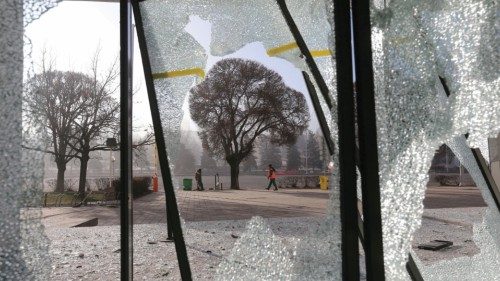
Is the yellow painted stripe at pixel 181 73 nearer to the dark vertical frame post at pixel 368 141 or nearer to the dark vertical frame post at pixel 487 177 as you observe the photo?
the dark vertical frame post at pixel 368 141

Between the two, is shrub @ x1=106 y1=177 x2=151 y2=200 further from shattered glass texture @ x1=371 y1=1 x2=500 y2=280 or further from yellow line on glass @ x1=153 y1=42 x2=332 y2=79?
shattered glass texture @ x1=371 y1=1 x2=500 y2=280

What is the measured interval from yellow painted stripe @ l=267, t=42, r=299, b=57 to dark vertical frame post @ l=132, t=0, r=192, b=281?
37.7 inches

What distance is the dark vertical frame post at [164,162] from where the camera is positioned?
1.42m

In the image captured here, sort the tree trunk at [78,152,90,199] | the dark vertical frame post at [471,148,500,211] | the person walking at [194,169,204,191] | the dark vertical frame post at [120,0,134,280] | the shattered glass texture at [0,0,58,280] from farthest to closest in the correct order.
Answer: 1. the tree trunk at [78,152,90,199]
2. the person walking at [194,169,204,191]
3. the dark vertical frame post at [471,148,500,211]
4. the dark vertical frame post at [120,0,134,280]
5. the shattered glass texture at [0,0,58,280]

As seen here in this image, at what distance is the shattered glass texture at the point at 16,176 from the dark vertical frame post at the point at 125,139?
0.25 meters

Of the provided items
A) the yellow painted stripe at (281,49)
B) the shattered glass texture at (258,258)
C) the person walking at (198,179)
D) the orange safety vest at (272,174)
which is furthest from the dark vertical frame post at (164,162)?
the orange safety vest at (272,174)

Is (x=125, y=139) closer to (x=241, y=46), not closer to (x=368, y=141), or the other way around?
(x=368, y=141)

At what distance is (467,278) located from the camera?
2.56m

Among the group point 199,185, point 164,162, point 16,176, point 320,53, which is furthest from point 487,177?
point 199,185

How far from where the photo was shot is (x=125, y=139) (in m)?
1.41

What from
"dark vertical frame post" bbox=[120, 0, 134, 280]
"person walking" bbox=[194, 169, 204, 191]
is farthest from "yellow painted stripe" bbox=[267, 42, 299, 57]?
"person walking" bbox=[194, 169, 204, 191]

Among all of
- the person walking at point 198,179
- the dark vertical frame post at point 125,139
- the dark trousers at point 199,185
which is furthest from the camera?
the dark trousers at point 199,185

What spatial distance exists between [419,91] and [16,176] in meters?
1.39

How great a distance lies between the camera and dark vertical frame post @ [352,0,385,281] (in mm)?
1226
